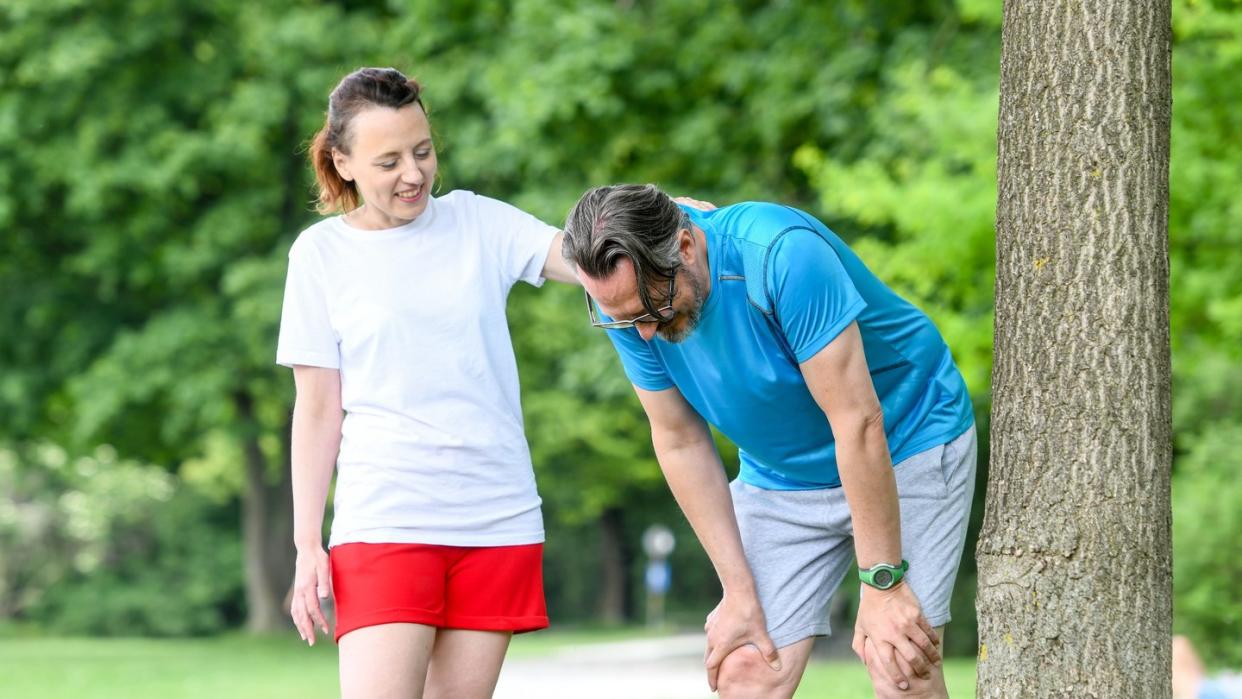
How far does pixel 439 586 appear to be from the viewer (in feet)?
11.5

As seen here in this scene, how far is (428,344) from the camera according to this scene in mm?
3482

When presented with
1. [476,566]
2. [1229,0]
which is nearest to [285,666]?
[1229,0]

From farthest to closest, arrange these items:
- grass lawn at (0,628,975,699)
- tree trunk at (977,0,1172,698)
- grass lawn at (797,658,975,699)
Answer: grass lawn at (0,628,975,699)
grass lawn at (797,658,975,699)
tree trunk at (977,0,1172,698)

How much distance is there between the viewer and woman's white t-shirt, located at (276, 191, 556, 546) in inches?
137

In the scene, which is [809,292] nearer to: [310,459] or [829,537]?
[829,537]

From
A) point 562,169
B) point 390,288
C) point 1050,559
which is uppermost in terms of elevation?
point 562,169

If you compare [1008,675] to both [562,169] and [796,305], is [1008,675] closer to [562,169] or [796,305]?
[796,305]

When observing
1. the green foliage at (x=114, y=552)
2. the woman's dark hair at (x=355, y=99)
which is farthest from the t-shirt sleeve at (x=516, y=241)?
the green foliage at (x=114, y=552)

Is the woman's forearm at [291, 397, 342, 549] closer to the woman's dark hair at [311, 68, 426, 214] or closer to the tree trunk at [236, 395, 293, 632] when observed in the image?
the woman's dark hair at [311, 68, 426, 214]

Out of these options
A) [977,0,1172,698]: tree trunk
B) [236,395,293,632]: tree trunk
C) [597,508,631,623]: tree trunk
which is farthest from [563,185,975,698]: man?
[597,508,631,623]: tree trunk

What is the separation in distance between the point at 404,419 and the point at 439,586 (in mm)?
376

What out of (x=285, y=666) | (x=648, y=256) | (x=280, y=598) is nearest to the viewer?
(x=648, y=256)

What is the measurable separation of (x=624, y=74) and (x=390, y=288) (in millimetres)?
11159

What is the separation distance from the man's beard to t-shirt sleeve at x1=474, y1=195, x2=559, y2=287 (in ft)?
1.64
